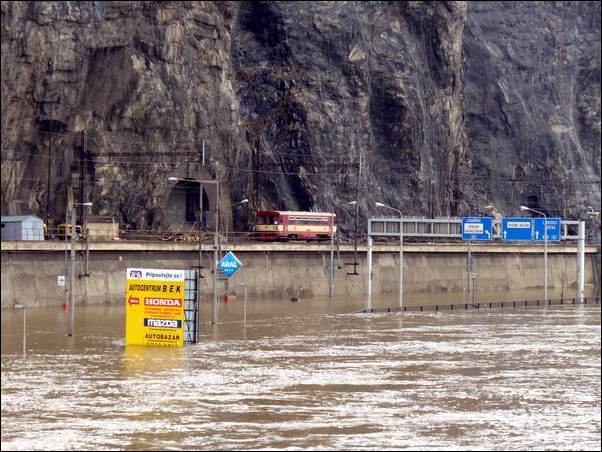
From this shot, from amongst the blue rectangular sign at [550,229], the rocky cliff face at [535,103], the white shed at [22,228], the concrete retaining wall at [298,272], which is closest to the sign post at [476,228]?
the blue rectangular sign at [550,229]

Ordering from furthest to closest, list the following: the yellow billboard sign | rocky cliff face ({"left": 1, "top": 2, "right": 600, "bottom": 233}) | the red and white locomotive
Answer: the red and white locomotive
rocky cliff face ({"left": 1, "top": 2, "right": 600, "bottom": 233})
the yellow billboard sign

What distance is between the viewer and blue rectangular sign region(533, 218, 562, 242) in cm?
11188

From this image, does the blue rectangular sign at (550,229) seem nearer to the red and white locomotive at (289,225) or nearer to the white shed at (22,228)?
the red and white locomotive at (289,225)

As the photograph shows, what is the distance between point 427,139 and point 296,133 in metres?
22.2

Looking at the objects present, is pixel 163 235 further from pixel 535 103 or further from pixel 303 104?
pixel 535 103

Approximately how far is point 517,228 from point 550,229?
3.08 m

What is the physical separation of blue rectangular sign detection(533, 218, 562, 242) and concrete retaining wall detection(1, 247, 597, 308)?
12470mm

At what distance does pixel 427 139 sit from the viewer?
154000mm

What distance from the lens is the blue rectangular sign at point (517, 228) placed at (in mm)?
111750

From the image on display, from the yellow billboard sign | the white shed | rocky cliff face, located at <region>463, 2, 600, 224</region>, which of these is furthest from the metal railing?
rocky cliff face, located at <region>463, 2, 600, 224</region>

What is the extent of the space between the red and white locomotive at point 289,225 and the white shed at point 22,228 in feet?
85.5

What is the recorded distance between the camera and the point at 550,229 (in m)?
113

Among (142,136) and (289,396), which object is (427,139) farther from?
(289,396)

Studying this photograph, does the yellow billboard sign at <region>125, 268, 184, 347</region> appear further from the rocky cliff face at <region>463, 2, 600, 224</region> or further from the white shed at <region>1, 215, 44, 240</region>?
the rocky cliff face at <region>463, 2, 600, 224</region>
